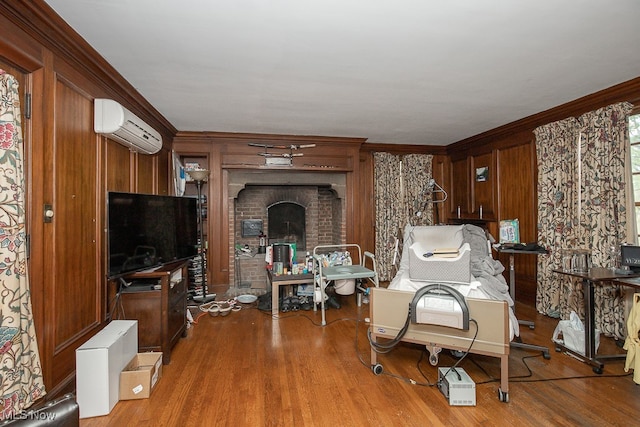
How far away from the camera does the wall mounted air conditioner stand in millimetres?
2262

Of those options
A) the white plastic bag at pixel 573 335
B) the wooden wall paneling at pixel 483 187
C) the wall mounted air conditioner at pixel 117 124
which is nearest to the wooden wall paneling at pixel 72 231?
the wall mounted air conditioner at pixel 117 124

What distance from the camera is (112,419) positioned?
68.4 inches

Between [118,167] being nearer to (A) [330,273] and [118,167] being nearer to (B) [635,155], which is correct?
(A) [330,273]

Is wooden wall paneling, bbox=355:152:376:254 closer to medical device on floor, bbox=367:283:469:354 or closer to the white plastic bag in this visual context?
the white plastic bag

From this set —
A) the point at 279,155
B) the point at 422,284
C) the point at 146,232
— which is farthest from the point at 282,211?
the point at 422,284

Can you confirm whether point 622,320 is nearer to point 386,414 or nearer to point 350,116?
point 386,414

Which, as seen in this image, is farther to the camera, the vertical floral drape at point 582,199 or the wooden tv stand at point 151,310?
the vertical floral drape at point 582,199

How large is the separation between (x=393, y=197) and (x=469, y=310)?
3.22m

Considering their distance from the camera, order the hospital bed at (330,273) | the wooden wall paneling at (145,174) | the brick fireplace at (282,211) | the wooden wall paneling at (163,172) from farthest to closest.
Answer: the brick fireplace at (282,211) → the wooden wall paneling at (163,172) → the hospital bed at (330,273) → the wooden wall paneling at (145,174)

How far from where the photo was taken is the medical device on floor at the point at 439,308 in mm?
1890

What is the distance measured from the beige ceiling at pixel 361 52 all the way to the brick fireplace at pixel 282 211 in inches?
53.5

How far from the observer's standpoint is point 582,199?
302cm

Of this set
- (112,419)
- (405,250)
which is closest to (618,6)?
(405,250)

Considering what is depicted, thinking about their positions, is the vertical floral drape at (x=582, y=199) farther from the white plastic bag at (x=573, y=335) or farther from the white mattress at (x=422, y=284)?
the white mattress at (x=422, y=284)
